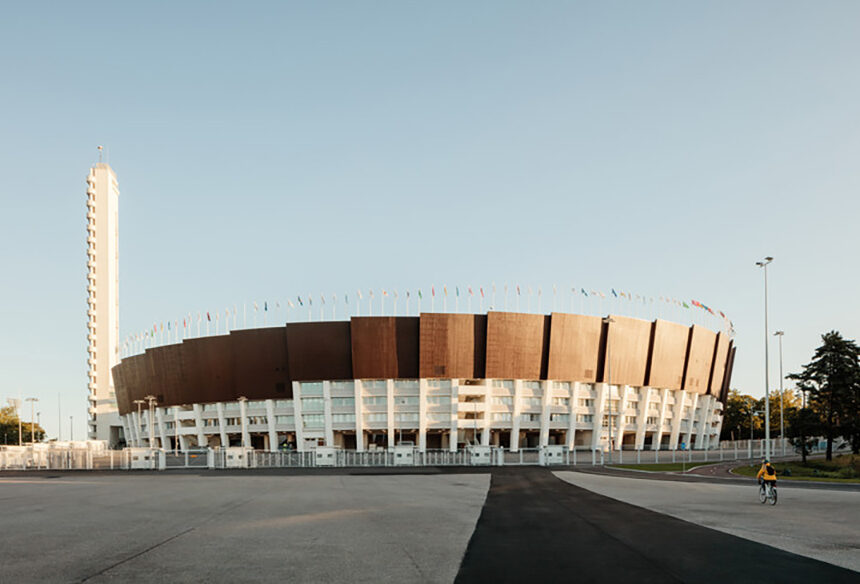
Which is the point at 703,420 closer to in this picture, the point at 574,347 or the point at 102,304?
the point at 574,347

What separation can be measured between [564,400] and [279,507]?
85.4 metres

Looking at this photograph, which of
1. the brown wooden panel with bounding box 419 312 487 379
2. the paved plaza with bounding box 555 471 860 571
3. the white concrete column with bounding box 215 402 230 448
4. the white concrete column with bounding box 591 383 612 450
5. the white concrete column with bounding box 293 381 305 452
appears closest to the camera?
the paved plaza with bounding box 555 471 860 571

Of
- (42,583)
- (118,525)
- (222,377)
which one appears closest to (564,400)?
(222,377)

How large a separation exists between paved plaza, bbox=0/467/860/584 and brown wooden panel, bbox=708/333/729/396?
98079mm

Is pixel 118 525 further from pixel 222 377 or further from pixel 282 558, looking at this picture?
pixel 222 377

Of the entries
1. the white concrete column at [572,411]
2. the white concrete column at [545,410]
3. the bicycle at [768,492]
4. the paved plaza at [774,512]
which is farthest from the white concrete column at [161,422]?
the bicycle at [768,492]

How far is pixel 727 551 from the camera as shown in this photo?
47.6ft

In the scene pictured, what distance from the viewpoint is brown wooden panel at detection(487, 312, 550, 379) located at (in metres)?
96.9

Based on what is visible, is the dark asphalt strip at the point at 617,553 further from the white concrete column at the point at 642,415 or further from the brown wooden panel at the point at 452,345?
the white concrete column at the point at 642,415

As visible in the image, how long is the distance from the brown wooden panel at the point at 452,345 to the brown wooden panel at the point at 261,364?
19599 mm

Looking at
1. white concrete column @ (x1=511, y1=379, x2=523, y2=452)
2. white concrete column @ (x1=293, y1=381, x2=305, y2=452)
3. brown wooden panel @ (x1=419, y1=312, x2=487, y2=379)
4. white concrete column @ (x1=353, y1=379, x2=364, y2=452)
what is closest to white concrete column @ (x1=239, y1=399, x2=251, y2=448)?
white concrete column @ (x1=293, y1=381, x2=305, y2=452)

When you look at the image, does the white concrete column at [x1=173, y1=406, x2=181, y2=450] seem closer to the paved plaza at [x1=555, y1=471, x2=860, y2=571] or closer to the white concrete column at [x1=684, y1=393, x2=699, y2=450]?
the white concrete column at [x1=684, y1=393, x2=699, y2=450]

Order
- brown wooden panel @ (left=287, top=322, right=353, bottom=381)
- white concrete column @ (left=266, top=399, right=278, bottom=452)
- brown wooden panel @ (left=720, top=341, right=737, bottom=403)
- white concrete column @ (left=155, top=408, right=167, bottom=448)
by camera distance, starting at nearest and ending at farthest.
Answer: brown wooden panel @ (left=287, top=322, right=353, bottom=381)
white concrete column @ (left=266, top=399, right=278, bottom=452)
white concrete column @ (left=155, top=408, right=167, bottom=448)
brown wooden panel @ (left=720, top=341, right=737, bottom=403)

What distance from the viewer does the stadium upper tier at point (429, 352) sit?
9694cm
